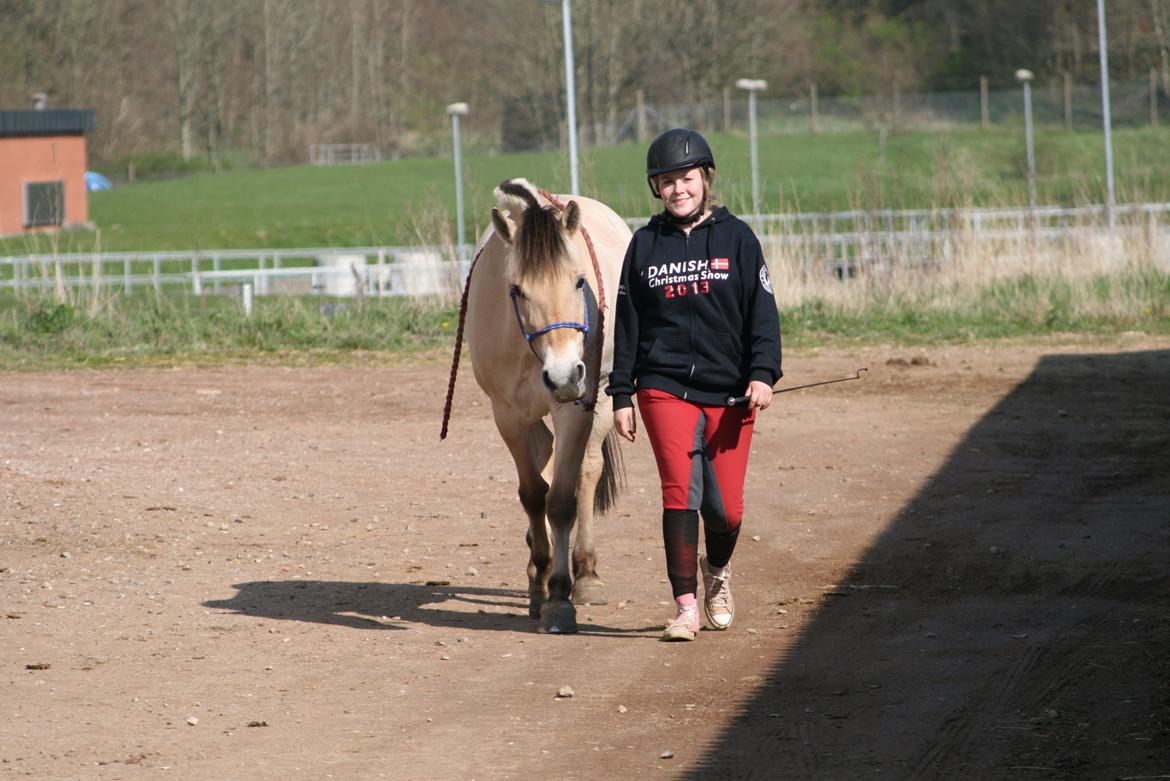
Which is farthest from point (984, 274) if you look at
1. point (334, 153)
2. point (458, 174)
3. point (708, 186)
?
point (334, 153)

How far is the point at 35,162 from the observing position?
45.1 metres

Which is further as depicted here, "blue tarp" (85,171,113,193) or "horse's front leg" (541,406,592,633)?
"blue tarp" (85,171,113,193)

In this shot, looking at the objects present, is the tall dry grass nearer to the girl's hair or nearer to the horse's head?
the girl's hair

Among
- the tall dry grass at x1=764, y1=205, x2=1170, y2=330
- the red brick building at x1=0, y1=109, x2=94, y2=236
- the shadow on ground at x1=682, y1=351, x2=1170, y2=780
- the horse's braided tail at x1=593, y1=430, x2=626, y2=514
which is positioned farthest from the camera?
the red brick building at x1=0, y1=109, x2=94, y2=236

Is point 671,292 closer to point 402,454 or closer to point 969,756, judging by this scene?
point 969,756

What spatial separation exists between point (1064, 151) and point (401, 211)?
2061cm

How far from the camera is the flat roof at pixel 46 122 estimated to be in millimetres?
44500

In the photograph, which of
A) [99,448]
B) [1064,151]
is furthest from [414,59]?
[99,448]

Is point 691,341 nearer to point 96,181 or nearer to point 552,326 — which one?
point 552,326

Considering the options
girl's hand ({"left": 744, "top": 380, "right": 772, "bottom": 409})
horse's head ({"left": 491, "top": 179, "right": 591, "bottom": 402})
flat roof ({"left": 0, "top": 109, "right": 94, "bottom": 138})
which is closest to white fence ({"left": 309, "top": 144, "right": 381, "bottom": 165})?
flat roof ({"left": 0, "top": 109, "right": 94, "bottom": 138})

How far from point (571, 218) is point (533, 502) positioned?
1412 millimetres

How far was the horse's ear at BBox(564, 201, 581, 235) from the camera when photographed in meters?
5.79

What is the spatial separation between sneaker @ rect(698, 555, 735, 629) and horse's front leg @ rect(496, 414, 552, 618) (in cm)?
77

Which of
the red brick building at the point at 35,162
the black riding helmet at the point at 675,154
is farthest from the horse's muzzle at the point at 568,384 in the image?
the red brick building at the point at 35,162
